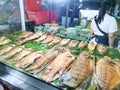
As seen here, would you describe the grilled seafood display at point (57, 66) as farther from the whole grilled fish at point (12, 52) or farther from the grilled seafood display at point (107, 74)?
the whole grilled fish at point (12, 52)

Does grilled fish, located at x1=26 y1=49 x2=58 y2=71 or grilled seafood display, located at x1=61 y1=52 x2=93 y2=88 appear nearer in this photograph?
grilled seafood display, located at x1=61 y1=52 x2=93 y2=88

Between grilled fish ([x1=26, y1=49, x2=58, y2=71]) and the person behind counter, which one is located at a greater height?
the person behind counter

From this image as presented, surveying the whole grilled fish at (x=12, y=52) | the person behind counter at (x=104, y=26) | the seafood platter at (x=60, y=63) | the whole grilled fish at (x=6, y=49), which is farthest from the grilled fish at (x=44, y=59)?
the person behind counter at (x=104, y=26)

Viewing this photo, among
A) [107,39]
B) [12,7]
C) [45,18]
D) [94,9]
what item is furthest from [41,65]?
[45,18]

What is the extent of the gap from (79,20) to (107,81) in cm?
438

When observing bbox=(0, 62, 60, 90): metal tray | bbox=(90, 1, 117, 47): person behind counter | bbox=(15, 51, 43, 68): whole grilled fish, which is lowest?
bbox=(0, 62, 60, 90): metal tray

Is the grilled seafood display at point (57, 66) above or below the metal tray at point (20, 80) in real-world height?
above

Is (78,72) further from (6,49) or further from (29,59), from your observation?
(6,49)

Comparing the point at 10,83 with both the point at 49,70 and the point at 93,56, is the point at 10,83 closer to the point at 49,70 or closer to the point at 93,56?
the point at 49,70

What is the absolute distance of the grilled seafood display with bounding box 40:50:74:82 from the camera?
148 cm

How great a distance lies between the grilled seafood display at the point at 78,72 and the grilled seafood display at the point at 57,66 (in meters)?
0.10

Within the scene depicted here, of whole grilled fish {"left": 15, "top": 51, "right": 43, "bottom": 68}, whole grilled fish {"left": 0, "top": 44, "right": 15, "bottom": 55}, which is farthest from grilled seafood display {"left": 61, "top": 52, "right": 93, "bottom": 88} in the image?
whole grilled fish {"left": 0, "top": 44, "right": 15, "bottom": 55}

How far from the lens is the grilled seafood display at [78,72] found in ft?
4.31

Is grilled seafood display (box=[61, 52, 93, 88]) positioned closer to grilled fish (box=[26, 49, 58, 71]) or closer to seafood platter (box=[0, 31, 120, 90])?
seafood platter (box=[0, 31, 120, 90])
